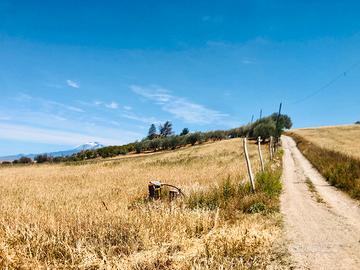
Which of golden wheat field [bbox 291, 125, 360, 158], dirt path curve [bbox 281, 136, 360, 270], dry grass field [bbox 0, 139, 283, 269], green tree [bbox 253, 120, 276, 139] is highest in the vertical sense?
green tree [bbox 253, 120, 276, 139]

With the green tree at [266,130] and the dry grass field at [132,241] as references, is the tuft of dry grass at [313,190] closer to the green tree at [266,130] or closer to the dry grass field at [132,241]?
the dry grass field at [132,241]

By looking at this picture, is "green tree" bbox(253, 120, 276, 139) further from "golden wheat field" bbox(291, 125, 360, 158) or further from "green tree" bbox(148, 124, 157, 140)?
"green tree" bbox(148, 124, 157, 140)

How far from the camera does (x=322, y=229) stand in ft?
31.2

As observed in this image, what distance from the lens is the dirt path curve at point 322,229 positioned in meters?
6.88

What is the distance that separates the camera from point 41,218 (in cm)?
824

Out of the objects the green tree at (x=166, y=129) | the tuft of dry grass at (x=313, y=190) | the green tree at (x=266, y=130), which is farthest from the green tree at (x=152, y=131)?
the tuft of dry grass at (x=313, y=190)

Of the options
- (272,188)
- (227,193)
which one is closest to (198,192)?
(227,193)

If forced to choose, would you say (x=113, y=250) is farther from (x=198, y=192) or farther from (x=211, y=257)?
(x=198, y=192)

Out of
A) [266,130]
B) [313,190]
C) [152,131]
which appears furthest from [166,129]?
[313,190]

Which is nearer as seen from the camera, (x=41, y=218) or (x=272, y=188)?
(x=41, y=218)

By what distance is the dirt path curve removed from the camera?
22.6 ft

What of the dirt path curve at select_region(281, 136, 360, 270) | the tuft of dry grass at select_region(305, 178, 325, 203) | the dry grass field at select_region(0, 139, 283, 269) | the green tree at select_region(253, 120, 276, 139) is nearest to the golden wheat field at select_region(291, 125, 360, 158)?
the green tree at select_region(253, 120, 276, 139)

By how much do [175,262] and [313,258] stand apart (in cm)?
288

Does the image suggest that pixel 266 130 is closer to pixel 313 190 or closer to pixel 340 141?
pixel 340 141
